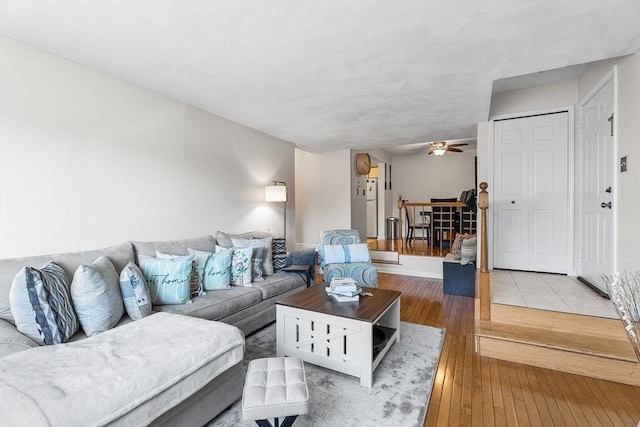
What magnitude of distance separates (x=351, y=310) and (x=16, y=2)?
9.20 feet

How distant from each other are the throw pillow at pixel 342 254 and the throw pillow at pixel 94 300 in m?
2.31

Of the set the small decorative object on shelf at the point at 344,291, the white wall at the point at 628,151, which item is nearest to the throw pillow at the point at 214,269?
the small decorative object on shelf at the point at 344,291

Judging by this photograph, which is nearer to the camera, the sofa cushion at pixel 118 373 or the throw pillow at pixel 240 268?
the sofa cushion at pixel 118 373

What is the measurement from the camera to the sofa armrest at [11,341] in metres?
1.44

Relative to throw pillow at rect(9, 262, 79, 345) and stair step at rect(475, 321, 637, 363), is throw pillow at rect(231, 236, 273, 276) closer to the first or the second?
throw pillow at rect(9, 262, 79, 345)

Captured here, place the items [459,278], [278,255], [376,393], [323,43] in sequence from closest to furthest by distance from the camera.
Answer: [376,393] < [323,43] < [278,255] < [459,278]

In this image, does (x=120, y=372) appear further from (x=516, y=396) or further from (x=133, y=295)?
(x=516, y=396)

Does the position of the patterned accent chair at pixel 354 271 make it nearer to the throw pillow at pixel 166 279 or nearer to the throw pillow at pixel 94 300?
the throw pillow at pixel 166 279

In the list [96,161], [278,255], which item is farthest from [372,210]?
[96,161]

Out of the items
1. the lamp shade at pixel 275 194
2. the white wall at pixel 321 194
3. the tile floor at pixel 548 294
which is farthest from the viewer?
the white wall at pixel 321 194

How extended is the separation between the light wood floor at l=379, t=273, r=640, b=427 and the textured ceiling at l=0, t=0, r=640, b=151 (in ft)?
7.85

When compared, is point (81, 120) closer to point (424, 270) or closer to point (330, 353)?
point (330, 353)

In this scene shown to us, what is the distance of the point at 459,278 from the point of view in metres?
4.14

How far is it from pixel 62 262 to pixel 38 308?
50 cm
